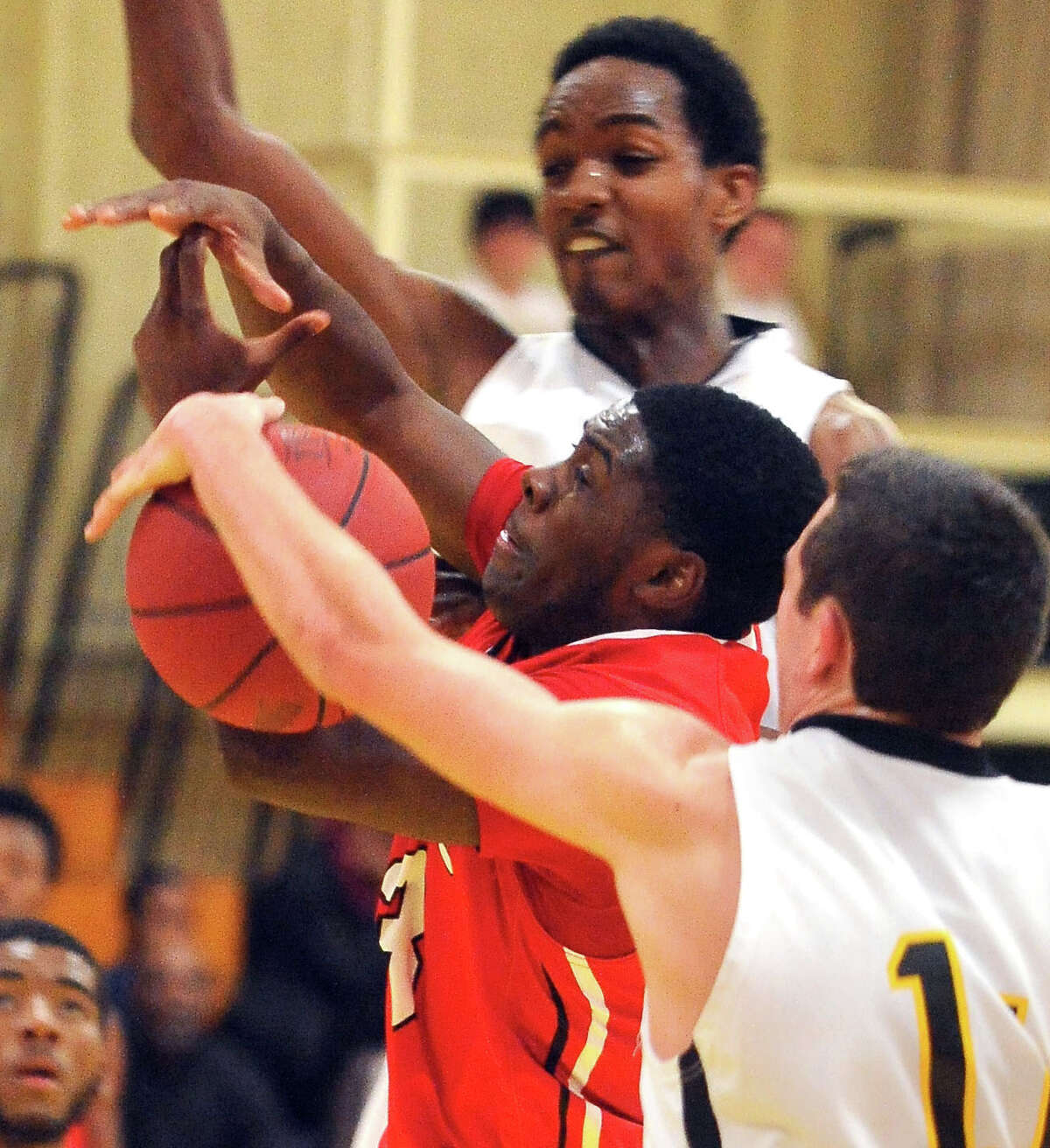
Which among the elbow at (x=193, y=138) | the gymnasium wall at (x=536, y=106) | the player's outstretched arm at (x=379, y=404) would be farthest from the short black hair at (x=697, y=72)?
the gymnasium wall at (x=536, y=106)

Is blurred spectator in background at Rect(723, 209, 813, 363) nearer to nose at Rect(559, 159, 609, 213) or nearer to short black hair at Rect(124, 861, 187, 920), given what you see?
short black hair at Rect(124, 861, 187, 920)

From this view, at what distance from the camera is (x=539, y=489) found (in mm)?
2504

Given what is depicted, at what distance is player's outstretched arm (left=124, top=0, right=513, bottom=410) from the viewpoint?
296 cm

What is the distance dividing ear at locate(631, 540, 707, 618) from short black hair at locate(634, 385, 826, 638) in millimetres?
12

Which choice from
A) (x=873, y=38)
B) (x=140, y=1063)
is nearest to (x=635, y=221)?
(x=140, y=1063)

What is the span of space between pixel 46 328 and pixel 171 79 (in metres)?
A: 4.80

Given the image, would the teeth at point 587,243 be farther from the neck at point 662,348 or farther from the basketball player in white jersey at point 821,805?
the basketball player in white jersey at point 821,805

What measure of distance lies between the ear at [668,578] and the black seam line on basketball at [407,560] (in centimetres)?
27

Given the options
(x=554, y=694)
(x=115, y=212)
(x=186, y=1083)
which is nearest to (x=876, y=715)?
(x=554, y=694)

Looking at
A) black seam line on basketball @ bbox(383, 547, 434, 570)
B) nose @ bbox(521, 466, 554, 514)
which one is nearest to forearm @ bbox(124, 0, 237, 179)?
nose @ bbox(521, 466, 554, 514)

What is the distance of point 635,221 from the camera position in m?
3.14

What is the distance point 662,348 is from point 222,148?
757 millimetres

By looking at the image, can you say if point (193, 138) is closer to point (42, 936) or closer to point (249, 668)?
point (249, 668)

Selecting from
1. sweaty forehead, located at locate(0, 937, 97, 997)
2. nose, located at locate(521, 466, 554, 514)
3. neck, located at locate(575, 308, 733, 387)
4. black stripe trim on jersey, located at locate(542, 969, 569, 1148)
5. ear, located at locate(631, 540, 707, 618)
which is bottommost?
sweaty forehead, located at locate(0, 937, 97, 997)
